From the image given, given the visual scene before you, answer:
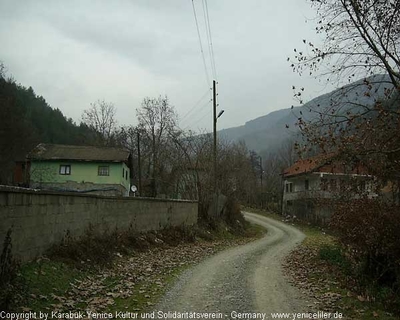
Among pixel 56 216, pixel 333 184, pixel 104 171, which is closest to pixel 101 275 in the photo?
pixel 56 216

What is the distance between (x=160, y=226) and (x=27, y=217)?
10964 mm

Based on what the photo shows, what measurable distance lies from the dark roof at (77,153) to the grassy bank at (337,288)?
32.4 m

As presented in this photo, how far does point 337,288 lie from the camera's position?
9.27m

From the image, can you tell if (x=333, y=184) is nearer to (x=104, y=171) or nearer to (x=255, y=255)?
(x=255, y=255)

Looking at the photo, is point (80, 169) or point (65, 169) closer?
point (65, 169)

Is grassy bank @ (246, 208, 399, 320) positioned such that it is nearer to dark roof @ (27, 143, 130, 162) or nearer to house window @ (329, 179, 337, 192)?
house window @ (329, 179, 337, 192)

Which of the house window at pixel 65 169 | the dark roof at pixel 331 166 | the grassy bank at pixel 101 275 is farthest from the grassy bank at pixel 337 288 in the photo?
the house window at pixel 65 169

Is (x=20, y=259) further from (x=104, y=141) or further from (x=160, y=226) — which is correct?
(x=104, y=141)

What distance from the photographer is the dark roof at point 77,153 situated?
1708 inches

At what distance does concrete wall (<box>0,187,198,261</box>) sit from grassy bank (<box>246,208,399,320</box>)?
5897 mm

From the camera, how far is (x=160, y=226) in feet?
62.3

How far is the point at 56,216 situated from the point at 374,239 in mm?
7777

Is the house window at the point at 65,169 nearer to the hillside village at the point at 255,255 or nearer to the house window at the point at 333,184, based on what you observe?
the hillside village at the point at 255,255

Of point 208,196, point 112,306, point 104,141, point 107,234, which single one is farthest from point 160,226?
point 104,141
